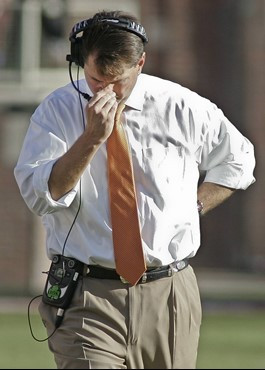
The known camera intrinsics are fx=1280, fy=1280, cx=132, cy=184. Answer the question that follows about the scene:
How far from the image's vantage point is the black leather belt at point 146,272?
5367 millimetres

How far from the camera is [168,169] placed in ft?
17.9

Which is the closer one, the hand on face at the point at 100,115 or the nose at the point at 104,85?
the hand on face at the point at 100,115

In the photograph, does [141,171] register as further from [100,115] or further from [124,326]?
[124,326]

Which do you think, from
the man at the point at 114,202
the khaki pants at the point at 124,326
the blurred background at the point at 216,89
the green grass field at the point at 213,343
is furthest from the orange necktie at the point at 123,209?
the blurred background at the point at 216,89

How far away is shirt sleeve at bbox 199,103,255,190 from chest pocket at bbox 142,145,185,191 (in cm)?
21

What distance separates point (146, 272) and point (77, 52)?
0.98 metres

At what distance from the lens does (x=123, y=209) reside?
5.30 m

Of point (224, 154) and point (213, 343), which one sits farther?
point (213, 343)

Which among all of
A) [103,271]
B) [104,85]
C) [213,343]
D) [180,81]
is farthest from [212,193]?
[180,81]

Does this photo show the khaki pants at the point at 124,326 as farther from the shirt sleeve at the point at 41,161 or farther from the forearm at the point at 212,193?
the forearm at the point at 212,193

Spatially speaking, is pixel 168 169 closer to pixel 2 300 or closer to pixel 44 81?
pixel 2 300

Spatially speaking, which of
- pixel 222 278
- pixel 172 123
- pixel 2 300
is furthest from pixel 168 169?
pixel 222 278

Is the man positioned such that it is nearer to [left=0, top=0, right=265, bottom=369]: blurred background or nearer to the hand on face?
the hand on face

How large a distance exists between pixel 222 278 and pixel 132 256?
59.6 feet
